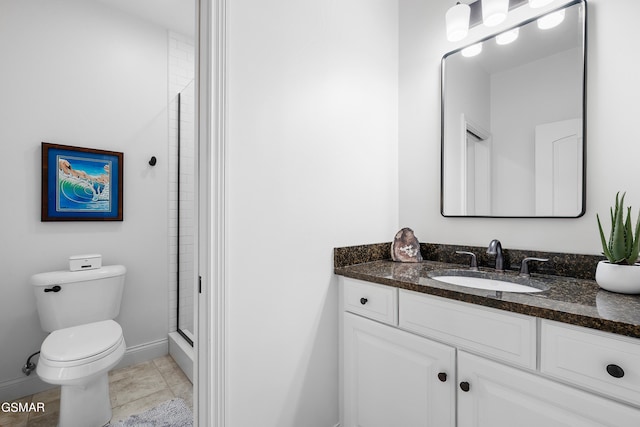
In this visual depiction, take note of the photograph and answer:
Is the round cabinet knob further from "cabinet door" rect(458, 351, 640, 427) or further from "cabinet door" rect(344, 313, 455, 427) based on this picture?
"cabinet door" rect(344, 313, 455, 427)

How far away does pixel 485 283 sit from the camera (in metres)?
1.35

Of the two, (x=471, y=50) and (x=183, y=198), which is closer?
(x=471, y=50)

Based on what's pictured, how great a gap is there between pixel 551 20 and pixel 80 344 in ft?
9.00

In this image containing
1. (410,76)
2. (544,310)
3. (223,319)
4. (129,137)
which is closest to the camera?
(544,310)

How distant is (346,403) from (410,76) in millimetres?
1793

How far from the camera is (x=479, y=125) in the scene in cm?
154

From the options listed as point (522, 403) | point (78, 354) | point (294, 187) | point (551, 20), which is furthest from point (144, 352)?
point (551, 20)

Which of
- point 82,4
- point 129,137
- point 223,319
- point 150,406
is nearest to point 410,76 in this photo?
point 223,319

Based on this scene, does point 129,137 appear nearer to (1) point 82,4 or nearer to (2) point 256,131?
(1) point 82,4

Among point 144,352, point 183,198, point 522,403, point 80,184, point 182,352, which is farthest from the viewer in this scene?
point 183,198

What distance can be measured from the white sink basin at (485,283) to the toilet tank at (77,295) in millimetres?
2049

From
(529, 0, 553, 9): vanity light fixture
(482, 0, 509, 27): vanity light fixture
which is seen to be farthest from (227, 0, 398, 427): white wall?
(529, 0, 553, 9): vanity light fixture

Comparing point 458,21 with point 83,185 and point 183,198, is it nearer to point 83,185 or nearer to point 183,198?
point 183,198

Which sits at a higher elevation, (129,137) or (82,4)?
(82,4)
